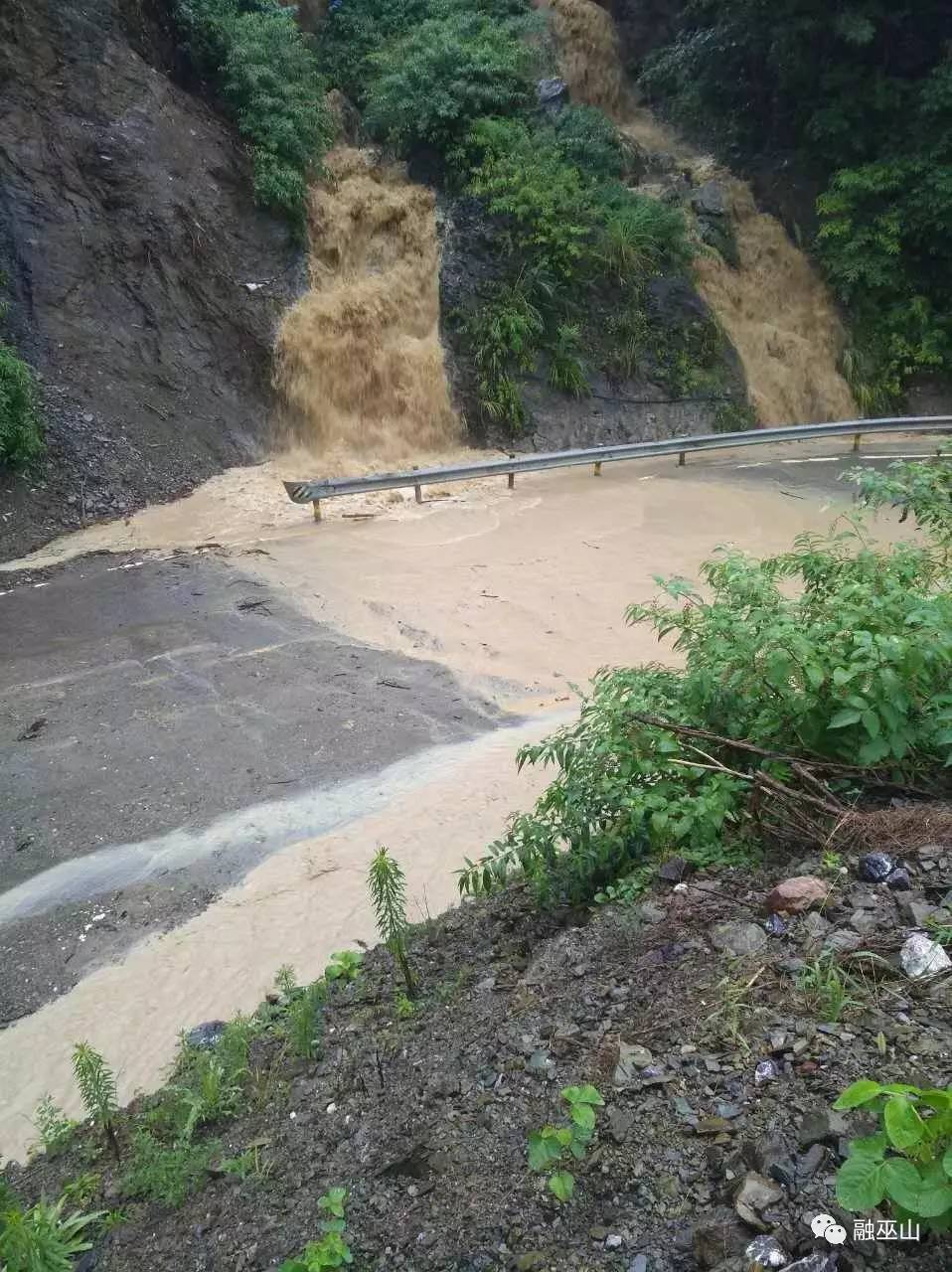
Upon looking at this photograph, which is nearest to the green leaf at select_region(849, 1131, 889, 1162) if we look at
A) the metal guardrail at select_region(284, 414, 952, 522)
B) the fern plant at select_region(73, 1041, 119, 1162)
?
the fern plant at select_region(73, 1041, 119, 1162)

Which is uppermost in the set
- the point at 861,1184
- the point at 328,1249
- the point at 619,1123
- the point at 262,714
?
the point at 861,1184

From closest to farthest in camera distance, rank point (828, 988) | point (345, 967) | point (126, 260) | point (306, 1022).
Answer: point (828, 988), point (306, 1022), point (345, 967), point (126, 260)

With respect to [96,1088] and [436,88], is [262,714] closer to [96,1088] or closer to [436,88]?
[96,1088]

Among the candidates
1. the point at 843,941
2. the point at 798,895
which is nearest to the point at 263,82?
the point at 798,895

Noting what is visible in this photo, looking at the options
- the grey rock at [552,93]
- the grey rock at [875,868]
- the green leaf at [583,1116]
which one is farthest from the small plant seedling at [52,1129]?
the grey rock at [552,93]

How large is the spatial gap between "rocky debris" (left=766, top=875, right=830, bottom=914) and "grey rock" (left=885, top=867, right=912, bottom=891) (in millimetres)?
216

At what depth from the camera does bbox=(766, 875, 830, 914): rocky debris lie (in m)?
3.40

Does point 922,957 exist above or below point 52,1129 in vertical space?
above

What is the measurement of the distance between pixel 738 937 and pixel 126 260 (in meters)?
14.6

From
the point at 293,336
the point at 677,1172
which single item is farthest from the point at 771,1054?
the point at 293,336

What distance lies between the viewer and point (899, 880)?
337 cm

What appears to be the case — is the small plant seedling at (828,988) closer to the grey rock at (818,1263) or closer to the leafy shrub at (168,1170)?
the grey rock at (818,1263)

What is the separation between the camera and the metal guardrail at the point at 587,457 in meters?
13.1

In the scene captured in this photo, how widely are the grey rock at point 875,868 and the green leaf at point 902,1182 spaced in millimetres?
1642
